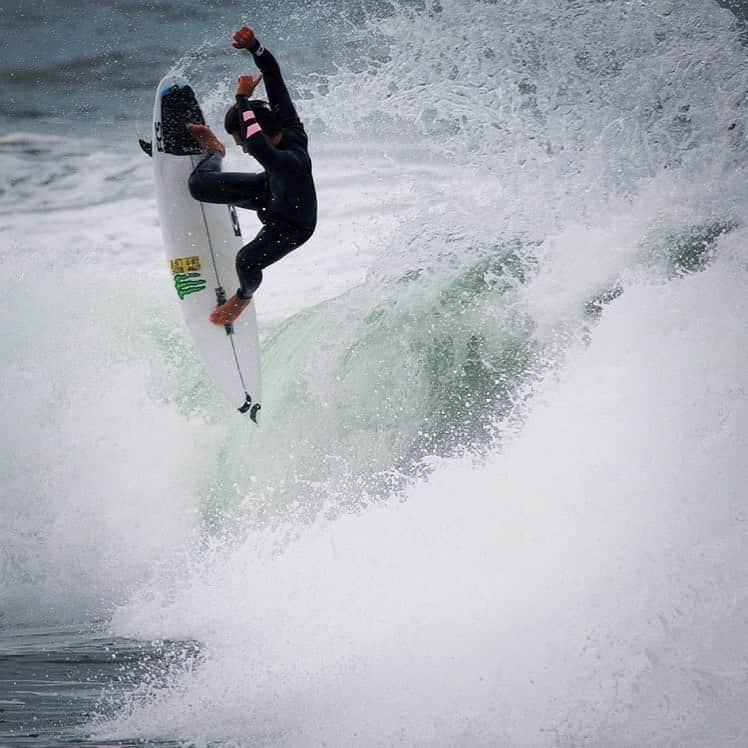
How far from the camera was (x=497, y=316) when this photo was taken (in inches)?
249

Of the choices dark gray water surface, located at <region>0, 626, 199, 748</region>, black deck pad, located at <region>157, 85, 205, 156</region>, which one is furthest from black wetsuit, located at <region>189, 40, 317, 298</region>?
dark gray water surface, located at <region>0, 626, 199, 748</region>

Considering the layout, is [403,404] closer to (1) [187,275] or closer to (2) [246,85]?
(1) [187,275]

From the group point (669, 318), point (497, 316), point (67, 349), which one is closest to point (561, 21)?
point (497, 316)

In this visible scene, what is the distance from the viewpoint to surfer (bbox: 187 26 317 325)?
146 inches

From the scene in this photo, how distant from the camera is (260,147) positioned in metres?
Answer: 3.68

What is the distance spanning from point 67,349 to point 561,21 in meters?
5.95

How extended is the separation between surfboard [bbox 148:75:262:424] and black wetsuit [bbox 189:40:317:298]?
28cm

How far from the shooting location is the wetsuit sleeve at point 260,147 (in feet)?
12.0

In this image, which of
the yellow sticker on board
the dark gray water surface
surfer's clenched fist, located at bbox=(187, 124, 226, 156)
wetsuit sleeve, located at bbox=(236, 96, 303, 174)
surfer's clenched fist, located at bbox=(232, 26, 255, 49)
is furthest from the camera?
the yellow sticker on board

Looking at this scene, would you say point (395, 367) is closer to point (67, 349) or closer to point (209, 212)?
point (209, 212)

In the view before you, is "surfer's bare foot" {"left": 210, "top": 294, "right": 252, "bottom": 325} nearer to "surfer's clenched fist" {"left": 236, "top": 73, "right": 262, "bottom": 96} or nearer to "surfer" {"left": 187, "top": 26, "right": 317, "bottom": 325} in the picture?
"surfer" {"left": 187, "top": 26, "right": 317, "bottom": 325}

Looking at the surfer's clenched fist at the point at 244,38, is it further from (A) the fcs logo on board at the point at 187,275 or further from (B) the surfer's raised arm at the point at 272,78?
(A) the fcs logo on board at the point at 187,275

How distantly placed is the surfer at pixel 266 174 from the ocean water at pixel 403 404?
166cm

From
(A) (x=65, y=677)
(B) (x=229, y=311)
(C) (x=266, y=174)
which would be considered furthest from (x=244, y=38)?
(A) (x=65, y=677)
